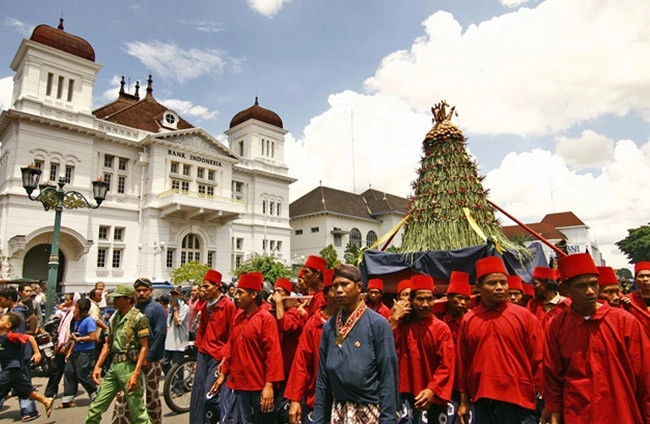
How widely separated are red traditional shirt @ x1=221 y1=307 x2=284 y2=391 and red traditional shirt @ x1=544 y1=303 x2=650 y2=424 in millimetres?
2302

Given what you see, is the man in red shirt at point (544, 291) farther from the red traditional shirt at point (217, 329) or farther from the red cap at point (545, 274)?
the red traditional shirt at point (217, 329)

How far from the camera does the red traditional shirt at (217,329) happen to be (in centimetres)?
494

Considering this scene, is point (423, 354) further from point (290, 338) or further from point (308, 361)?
point (290, 338)

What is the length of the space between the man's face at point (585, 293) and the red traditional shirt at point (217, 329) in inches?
142

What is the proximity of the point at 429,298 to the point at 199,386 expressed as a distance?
2926 millimetres

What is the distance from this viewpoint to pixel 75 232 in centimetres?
2528

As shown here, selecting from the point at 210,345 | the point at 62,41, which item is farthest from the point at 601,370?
the point at 62,41

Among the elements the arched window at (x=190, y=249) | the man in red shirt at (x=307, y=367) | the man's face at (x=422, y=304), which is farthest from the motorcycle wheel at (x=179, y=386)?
the arched window at (x=190, y=249)

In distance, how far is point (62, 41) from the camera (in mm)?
26266

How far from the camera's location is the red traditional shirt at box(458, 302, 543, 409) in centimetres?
299

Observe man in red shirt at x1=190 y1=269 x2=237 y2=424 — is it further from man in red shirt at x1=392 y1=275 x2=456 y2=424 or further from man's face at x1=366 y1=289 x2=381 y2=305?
man in red shirt at x1=392 y1=275 x2=456 y2=424

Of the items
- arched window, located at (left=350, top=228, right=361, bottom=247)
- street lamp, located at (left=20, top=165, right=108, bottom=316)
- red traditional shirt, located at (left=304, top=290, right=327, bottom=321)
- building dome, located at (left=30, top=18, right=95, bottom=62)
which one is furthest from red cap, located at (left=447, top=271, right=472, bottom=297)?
arched window, located at (left=350, top=228, right=361, bottom=247)

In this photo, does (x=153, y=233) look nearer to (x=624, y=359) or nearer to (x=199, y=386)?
(x=199, y=386)

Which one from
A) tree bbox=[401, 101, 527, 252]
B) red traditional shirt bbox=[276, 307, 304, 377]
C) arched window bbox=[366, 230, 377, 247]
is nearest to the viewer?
red traditional shirt bbox=[276, 307, 304, 377]
